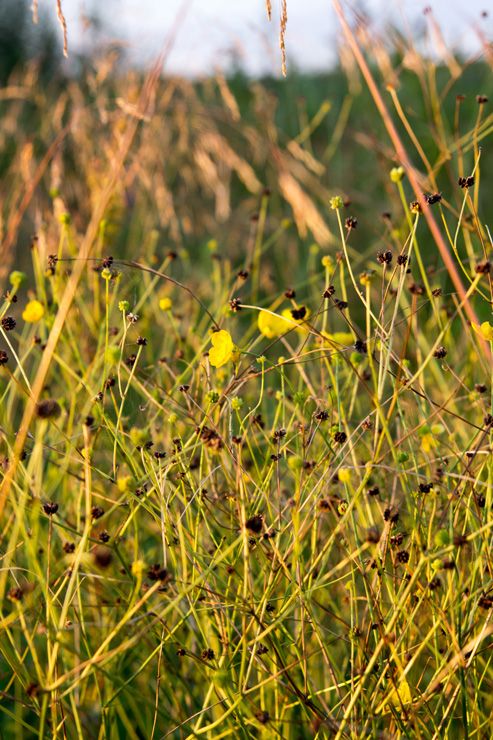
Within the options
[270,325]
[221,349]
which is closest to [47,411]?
[221,349]

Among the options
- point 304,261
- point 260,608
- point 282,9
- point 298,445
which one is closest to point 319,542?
point 298,445

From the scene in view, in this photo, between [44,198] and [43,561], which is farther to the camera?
[44,198]

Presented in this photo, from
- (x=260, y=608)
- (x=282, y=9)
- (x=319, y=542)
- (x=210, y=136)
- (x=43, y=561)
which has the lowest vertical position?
(x=43, y=561)

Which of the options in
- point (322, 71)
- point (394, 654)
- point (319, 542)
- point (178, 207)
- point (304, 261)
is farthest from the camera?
point (322, 71)

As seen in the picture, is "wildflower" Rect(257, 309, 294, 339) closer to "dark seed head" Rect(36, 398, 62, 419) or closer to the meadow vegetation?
the meadow vegetation

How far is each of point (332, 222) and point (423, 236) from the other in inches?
14.2

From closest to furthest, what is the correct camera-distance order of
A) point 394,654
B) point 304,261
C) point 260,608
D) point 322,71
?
point 394,654 → point 260,608 → point 304,261 → point 322,71

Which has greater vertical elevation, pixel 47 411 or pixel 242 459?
pixel 47 411

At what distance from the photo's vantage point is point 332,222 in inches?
112

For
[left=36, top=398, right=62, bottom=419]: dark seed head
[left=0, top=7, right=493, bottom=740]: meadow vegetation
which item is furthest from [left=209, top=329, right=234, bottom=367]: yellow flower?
[left=36, top=398, right=62, bottom=419]: dark seed head

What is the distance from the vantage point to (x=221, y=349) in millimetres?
996

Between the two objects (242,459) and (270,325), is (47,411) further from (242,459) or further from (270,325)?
(270,325)

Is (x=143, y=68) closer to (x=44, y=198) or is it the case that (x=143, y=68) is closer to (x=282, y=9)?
(x=44, y=198)

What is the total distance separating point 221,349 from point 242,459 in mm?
166
